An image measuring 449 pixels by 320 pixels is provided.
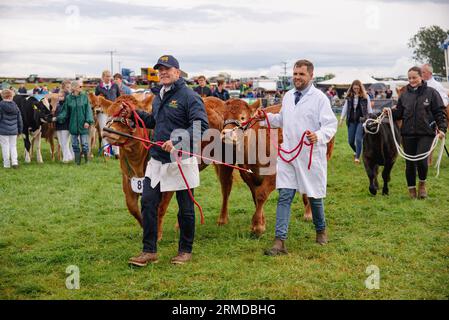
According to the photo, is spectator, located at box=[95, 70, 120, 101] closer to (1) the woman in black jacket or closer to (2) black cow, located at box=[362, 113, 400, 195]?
(2) black cow, located at box=[362, 113, 400, 195]

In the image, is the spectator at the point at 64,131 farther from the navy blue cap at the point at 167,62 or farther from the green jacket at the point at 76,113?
the navy blue cap at the point at 167,62

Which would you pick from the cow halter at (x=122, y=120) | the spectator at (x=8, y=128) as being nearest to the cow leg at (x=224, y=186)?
the cow halter at (x=122, y=120)

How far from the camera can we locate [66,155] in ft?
45.9

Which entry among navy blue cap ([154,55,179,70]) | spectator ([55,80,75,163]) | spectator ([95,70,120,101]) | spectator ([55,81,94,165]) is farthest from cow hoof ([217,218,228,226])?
spectator ([55,80,75,163])

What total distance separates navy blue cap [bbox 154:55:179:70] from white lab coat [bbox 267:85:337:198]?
4.76 ft

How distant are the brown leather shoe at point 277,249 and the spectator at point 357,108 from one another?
714 cm

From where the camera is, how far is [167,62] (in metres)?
5.50

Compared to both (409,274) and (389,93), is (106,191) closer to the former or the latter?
(409,274)

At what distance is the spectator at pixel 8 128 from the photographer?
13.0 m

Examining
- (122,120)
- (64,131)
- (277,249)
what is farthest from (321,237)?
(64,131)

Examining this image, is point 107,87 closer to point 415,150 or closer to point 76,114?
point 76,114

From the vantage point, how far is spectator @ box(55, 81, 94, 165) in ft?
43.2
